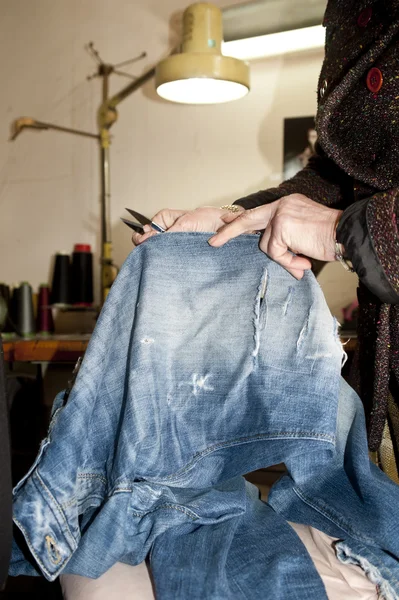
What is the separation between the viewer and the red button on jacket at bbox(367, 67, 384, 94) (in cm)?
78

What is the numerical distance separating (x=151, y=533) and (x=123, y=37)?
2.76m

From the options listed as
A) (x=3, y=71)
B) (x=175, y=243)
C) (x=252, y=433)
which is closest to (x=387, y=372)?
(x=252, y=433)

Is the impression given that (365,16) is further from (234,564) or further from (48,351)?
(48,351)

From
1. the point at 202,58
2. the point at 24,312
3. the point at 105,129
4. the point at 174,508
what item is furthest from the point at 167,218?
the point at 105,129

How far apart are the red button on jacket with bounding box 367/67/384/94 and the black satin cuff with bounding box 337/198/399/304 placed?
0.61 feet

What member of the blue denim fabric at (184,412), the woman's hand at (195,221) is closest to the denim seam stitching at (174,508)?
the blue denim fabric at (184,412)

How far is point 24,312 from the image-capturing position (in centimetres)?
259

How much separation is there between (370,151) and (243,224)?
0.21 m

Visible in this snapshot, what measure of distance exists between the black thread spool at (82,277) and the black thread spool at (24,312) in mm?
210

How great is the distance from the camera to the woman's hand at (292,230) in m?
0.79

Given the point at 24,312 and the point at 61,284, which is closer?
the point at 24,312

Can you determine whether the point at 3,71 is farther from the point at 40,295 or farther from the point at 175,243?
the point at 175,243

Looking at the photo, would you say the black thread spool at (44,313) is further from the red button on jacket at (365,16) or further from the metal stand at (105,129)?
the red button on jacket at (365,16)

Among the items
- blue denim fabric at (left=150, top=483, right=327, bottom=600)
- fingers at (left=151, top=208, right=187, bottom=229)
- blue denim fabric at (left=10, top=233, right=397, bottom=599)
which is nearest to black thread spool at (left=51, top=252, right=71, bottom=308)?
fingers at (left=151, top=208, right=187, bottom=229)
